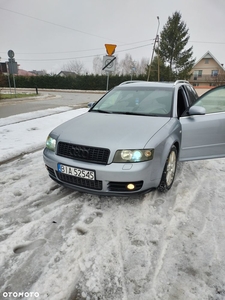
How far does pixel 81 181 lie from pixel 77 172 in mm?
133

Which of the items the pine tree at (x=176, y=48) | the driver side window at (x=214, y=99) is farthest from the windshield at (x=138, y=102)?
the pine tree at (x=176, y=48)

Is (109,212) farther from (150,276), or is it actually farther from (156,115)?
(156,115)

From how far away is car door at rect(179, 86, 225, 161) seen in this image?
3559mm

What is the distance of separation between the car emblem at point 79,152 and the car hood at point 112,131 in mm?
63

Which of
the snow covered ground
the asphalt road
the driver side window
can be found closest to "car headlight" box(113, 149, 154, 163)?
the snow covered ground

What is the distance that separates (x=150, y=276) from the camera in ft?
6.23

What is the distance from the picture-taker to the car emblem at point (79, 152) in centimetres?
267

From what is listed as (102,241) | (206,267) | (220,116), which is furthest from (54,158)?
(220,116)

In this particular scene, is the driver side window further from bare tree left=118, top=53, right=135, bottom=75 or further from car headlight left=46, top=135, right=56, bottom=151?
bare tree left=118, top=53, right=135, bottom=75

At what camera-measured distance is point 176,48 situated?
4134cm

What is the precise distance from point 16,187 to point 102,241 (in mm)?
1799

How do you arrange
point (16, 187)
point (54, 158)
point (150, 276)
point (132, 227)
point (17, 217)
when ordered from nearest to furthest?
point (150, 276), point (132, 227), point (17, 217), point (54, 158), point (16, 187)

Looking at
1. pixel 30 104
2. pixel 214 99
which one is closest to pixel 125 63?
pixel 30 104

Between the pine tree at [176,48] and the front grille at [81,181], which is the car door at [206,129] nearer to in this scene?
the front grille at [81,181]
